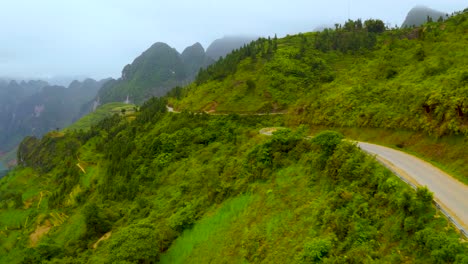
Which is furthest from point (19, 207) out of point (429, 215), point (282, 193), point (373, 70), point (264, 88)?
point (429, 215)

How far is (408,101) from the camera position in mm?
27281

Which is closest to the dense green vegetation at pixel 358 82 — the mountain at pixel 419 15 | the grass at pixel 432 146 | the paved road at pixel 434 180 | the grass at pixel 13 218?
the grass at pixel 432 146

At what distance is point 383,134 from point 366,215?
14499 millimetres

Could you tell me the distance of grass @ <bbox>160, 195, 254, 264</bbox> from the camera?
24.5m

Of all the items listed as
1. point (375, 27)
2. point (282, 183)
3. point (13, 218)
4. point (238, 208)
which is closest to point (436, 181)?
point (282, 183)

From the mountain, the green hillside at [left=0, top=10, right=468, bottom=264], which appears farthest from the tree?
the mountain

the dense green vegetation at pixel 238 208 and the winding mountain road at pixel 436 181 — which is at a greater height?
the winding mountain road at pixel 436 181

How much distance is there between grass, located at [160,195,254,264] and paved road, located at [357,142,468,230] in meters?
10.4

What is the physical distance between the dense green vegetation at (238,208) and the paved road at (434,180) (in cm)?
138

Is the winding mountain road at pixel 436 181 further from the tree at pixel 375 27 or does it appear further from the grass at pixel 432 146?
the tree at pixel 375 27

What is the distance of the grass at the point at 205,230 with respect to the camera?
24469mm

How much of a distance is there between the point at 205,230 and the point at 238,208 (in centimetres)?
305

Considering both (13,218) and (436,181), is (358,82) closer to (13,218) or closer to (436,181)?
(436,181)

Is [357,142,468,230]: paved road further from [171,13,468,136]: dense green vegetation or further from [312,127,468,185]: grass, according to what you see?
[171,13,468,136]: dense green vegetation
